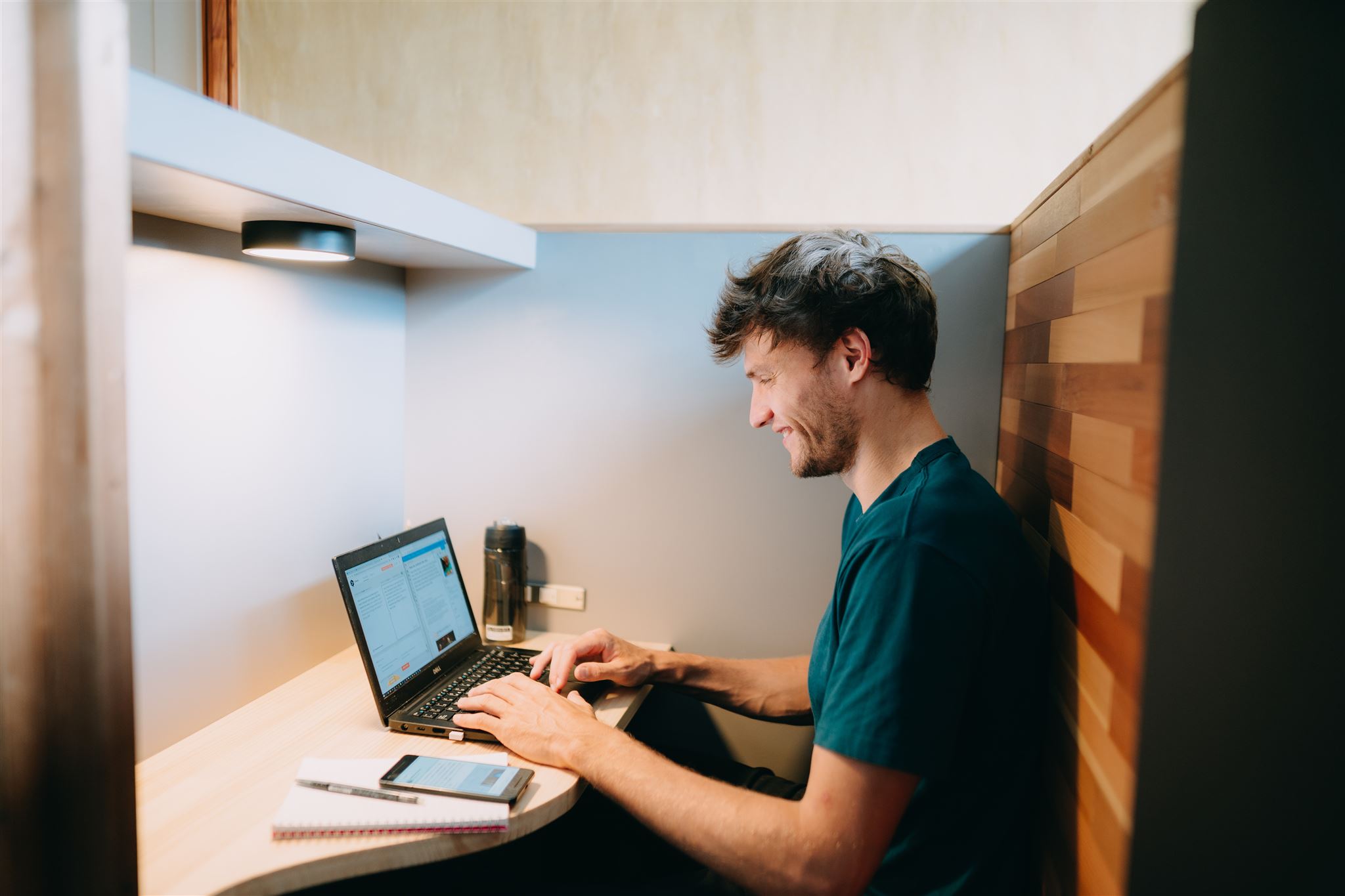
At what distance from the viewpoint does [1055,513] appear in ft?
3.66

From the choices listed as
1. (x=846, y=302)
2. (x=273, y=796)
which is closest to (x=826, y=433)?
(x=846, y=302)

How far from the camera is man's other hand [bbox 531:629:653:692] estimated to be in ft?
4.79

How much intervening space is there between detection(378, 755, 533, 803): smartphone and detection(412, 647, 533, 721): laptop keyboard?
16 cm

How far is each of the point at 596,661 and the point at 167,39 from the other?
1.99 metres

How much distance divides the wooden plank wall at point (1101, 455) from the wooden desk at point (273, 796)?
2.15 ft

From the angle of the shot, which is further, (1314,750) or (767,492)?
(767,492)

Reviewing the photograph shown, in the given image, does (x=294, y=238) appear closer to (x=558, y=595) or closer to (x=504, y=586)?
(x=504, y=586)

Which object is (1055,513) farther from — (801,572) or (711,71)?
(711,71)

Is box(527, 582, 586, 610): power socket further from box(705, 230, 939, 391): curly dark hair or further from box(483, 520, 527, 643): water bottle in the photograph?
box(705, 230, 939, 391): curly dark hair

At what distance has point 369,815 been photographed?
3.49ft

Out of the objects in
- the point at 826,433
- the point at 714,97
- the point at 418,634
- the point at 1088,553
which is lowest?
the point at 418,634

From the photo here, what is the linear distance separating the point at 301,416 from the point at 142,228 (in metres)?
0.48

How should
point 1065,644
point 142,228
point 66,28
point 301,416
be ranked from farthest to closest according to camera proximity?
point 301,416
point 142,228
point 1065,644
point 66,28

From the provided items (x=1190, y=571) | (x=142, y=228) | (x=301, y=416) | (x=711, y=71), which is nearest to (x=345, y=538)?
(x=301, y=416)
